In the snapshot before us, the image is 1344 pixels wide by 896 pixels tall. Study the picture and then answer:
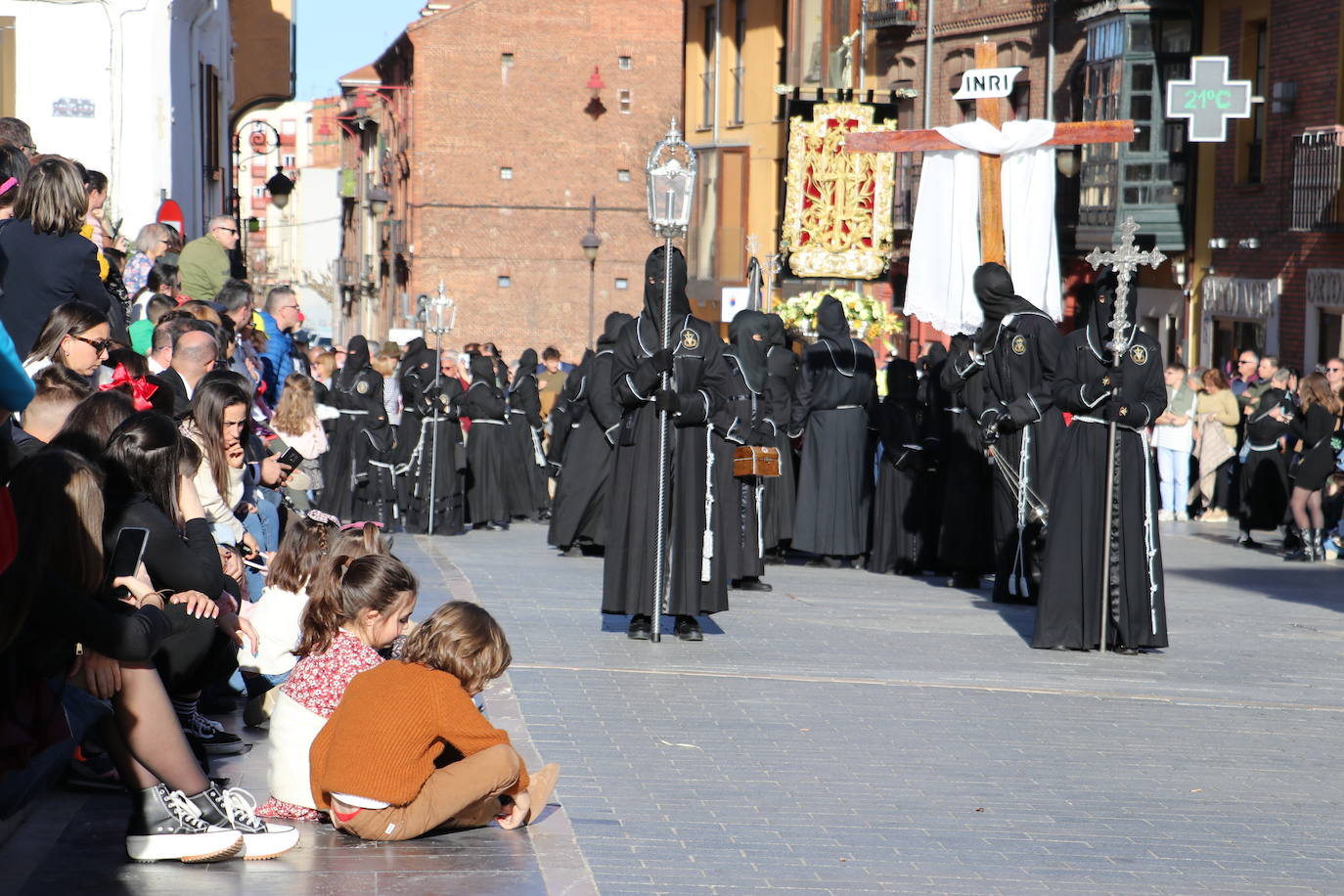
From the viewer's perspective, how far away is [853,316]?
2066 cm

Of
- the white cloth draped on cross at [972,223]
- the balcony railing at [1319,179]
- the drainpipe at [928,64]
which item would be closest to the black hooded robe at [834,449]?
the white cloth draped on cross at [972,223]

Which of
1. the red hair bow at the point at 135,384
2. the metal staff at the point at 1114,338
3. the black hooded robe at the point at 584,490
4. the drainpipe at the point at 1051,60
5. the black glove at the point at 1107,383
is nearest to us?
the red hair bow at the point at 135,384

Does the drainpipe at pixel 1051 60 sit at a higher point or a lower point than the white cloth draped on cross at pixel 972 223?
higher

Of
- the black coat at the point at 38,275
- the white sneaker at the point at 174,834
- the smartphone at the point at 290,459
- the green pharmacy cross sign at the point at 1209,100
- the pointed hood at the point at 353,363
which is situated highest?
the green pharmacy cross sign at the point at 1209,100

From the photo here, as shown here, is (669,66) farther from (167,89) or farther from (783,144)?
(167,89)

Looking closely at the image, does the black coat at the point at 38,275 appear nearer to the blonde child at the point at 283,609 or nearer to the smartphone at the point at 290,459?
the blonde child at the point at 283,609

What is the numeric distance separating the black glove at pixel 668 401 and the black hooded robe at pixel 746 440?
1.82 meters

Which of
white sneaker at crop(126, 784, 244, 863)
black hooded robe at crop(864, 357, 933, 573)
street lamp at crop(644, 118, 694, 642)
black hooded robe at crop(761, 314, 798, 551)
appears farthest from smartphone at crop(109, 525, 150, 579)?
black hooded robe at crop(864, 357, 933, 573)

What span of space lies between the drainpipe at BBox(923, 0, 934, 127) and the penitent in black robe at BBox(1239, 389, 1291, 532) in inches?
616

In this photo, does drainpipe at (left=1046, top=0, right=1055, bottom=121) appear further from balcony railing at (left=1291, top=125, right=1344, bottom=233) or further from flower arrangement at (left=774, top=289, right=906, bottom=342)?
flower arrangement at (left=774, top=289, right=906, bottom=342)

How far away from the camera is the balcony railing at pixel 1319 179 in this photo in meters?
26.0

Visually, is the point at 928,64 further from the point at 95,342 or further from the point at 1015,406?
the point at 95,342

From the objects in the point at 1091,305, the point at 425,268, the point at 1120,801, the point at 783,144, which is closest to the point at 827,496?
the point at 1091,305

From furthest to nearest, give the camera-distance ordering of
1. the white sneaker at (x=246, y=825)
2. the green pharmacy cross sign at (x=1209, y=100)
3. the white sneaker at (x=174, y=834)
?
the green pharmacy cross sign at (x=1209, y=100) → the white sneaker at (x=246, y=825) → the white sneaker at (x=174, y=834)
